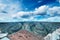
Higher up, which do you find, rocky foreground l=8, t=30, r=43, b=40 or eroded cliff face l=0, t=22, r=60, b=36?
eroded cliff face l=0, t=22, r=60, b=36

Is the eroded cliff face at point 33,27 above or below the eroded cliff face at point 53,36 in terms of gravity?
above

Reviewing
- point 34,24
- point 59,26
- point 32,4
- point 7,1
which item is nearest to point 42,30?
point 34,24

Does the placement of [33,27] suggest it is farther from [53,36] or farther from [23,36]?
[53,36]

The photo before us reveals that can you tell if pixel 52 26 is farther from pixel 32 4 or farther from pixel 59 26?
pixel 32 4

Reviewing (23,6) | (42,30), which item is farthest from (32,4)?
(42,30)

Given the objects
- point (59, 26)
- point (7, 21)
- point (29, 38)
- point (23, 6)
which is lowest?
point (29, 38)

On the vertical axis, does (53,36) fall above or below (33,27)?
below

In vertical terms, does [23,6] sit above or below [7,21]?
above

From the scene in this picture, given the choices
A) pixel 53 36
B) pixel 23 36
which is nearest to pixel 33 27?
pixel 23 36
